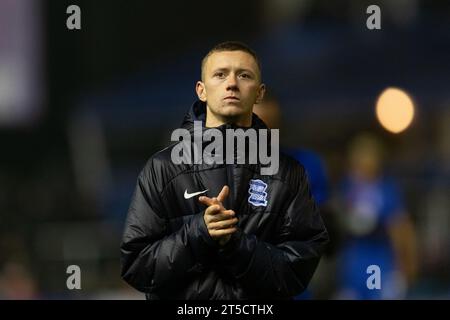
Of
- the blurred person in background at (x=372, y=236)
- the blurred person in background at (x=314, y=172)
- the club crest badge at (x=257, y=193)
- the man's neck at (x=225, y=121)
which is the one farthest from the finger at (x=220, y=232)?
the blurred person in background at (x=372, y=236)

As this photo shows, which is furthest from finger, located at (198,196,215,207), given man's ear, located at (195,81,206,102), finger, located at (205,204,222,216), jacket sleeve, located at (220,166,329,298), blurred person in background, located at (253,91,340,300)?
blurred person in background, located at (253,91,340,300)

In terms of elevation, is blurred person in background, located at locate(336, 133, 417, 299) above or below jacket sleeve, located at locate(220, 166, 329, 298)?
below

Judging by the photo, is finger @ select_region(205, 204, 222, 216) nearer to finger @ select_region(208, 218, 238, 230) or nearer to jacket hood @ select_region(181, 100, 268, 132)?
finger @ select_region(208, 218, 238, 230)

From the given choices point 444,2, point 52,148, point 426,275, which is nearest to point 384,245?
point 426,275

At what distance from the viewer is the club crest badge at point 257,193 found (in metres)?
2.80

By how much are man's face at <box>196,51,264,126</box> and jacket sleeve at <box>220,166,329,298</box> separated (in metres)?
0.23

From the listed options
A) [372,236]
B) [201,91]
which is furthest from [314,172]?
[372,236]

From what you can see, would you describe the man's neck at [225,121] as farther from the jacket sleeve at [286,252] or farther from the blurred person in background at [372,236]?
the blurred person in background at [372,236]

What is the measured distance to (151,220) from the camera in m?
2.79

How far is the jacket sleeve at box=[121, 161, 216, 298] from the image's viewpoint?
2758 millimetres

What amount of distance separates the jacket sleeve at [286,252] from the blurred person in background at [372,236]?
2.99m

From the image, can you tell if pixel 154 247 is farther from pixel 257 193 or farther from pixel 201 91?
pixel 201 91

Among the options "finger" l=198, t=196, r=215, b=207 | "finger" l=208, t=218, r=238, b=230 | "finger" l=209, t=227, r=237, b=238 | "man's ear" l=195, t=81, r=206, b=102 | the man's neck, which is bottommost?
"finger" l=209, t=227, r=237, b=238

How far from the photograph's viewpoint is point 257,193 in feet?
9.21
